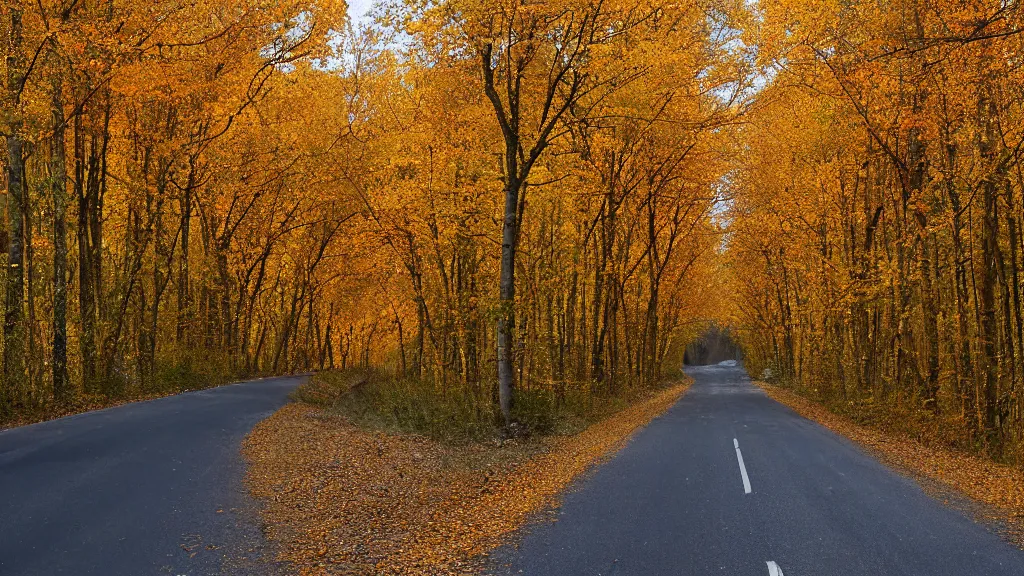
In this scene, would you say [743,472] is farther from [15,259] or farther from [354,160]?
[354,160]

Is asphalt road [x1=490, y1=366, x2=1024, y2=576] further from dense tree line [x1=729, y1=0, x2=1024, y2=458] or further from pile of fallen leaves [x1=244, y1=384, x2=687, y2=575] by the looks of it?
dense tree line [x1=729, y1=0, x2=1024, y2=458]

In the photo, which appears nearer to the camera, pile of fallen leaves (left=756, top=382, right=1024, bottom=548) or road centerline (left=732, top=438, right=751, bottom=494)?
pile of fallen leaves (left=756, top=382, right=1024, bottom=548)

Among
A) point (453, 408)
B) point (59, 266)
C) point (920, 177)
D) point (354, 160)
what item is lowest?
point (453, 408)

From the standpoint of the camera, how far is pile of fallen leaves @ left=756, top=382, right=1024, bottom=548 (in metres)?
8.20

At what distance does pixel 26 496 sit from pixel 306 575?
3919 millimetres

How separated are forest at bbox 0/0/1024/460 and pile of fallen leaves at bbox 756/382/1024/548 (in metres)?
1.02

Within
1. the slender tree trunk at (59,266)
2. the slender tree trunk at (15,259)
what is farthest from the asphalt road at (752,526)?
the slender tree trunk at (59,266)

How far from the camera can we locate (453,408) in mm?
14781

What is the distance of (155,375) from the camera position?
19.0 m

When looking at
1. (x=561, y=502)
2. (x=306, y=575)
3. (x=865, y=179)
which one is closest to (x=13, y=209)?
(x=306, y=575)

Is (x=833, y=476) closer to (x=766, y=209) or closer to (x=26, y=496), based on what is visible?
(x=26, y=496)

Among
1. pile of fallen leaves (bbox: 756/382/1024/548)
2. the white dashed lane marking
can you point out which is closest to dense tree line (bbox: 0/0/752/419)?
the white dashed lane marking

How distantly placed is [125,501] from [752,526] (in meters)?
7.20

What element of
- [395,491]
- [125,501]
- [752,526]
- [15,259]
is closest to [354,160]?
[15,259]
